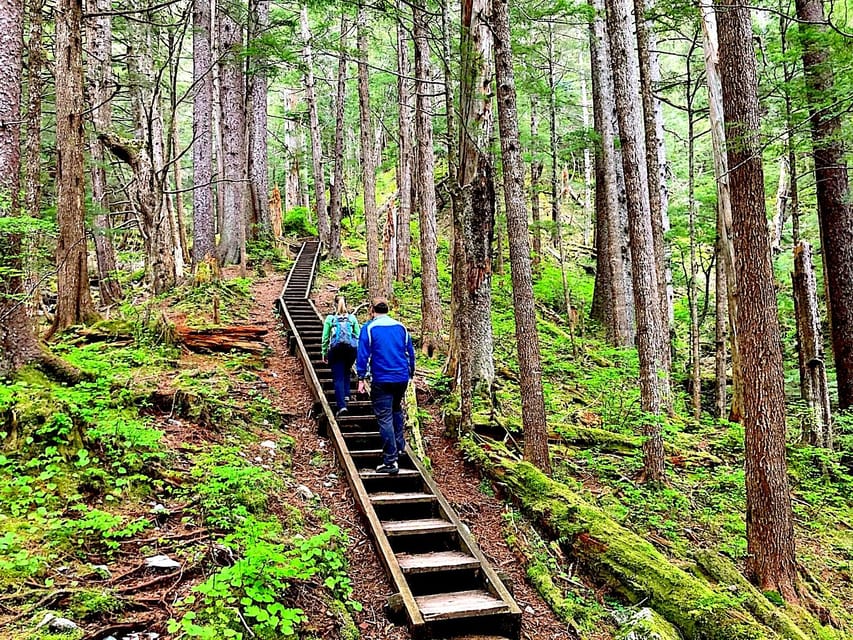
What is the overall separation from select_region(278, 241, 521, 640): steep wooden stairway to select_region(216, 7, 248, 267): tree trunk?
12901 mm

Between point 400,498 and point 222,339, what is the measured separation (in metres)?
5.91

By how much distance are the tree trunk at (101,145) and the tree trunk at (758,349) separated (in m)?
11.0

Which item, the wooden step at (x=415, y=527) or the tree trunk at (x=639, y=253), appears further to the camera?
the tree trunk at (x=639, y=253)

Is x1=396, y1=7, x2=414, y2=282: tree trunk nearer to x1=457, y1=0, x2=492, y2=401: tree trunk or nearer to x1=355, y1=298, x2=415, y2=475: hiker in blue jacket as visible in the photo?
x1=457, y1=0, x2=492, y2=401: tree trunk

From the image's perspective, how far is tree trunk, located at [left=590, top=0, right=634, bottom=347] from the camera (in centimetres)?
1540

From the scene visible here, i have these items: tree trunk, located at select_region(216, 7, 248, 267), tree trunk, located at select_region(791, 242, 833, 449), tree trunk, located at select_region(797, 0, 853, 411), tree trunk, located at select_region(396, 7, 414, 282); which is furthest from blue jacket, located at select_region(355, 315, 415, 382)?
tree trunk, located at select_region(216, 7, 248, 267)

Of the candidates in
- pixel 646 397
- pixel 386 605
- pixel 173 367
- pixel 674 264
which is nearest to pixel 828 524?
pixel 646 397

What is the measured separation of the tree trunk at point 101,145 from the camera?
40.4 feet

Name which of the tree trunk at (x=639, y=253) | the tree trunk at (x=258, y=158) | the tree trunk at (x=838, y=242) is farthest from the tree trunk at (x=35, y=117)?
the tree trunk at (x=838, y=242)

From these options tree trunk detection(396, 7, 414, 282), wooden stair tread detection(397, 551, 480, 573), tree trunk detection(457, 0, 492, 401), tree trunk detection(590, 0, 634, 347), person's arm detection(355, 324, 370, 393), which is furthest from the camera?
tree trunk detection(396, 7, 414, 282)

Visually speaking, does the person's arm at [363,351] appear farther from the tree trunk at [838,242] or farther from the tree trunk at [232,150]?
the tree trunk at [232,150]

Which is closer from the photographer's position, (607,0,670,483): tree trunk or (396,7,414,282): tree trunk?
(607,0,670,483): tree trunk

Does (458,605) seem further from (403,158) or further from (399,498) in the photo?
(403,158)

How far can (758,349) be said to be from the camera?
19.9 ft
